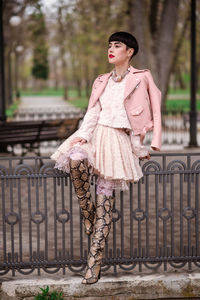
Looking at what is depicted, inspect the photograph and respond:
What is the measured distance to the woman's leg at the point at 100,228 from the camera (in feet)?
16.1

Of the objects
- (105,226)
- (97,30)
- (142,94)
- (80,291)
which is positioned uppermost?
(97,30)

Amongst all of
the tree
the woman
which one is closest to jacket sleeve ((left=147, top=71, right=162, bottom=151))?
the woman

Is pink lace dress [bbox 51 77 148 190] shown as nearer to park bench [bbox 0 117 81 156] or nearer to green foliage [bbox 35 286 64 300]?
green foliage [bbox 35 286 64 300]

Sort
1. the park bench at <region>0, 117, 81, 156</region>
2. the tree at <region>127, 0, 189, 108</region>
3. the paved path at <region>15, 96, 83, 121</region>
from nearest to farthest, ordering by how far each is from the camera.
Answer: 1. the park bench at <region>0, 117, 81, 156</region>
2. the tree at <region>127, 0, 189, 108</region>
3. the paved path at <region>15, 96, 83, 121</region>

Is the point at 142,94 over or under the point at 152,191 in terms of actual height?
over

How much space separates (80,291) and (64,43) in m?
46.3

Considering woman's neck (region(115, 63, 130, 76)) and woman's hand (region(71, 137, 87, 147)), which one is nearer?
woman's hand (region(71, 137, 87, 147))

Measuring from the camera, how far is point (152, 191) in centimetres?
965

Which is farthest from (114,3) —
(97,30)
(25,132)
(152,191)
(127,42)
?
(127,42)

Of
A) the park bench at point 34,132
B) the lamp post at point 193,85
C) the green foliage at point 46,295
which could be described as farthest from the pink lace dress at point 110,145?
the lamp post at point 193,85

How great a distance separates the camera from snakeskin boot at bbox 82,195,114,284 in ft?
16.1

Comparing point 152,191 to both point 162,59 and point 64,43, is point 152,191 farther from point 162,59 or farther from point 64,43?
point 64,43

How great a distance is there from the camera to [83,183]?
4.87 m

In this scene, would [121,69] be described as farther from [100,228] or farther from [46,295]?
[46,295]
